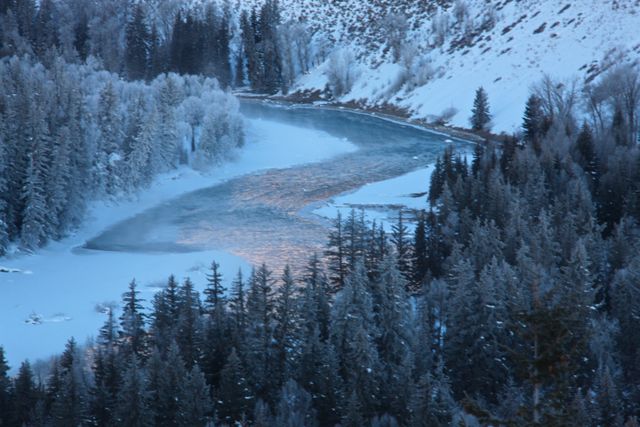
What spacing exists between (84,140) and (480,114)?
30.9m

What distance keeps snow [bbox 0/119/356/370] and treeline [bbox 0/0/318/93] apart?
51342 millimetres

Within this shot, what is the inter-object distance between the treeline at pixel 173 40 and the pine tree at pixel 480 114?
36.4 meters

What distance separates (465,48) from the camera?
6950cm

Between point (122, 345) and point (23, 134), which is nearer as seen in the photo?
point (122, 345)

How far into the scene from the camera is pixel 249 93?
89062 millimetres

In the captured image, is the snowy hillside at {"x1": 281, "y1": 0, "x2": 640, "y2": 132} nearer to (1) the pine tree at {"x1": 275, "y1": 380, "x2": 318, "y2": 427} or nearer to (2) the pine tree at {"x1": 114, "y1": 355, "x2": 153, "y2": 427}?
(1) the pine tree at {"x1": 275, "y1": 380, "x2": 318, "y2": 427}

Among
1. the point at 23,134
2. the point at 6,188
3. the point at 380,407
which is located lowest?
the point at 380,407

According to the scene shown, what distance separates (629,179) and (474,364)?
14339 mm

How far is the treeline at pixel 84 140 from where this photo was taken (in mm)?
30328

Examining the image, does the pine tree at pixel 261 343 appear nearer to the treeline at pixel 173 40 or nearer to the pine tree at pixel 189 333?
the pine tree at pixel 189 333

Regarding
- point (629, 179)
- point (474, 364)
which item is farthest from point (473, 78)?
point (474, 364)

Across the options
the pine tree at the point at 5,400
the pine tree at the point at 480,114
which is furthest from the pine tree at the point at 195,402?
the pine tree at the point at 480,114

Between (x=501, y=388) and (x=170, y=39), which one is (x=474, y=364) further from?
(x=170, y=39)

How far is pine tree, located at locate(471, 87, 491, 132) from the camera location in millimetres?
54625
